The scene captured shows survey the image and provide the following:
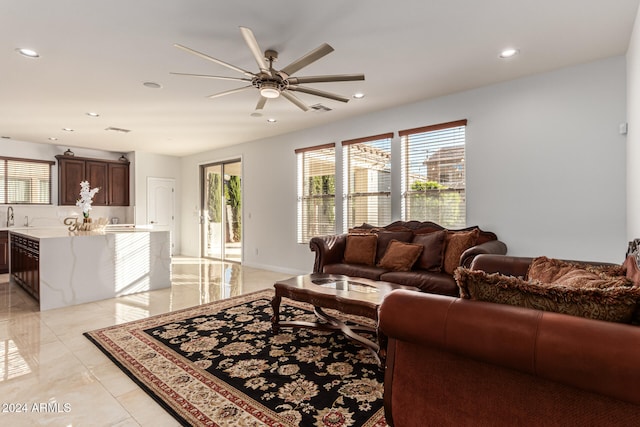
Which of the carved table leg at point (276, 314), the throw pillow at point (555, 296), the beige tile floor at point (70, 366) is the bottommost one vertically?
the beige tile floor at point (70, 366)

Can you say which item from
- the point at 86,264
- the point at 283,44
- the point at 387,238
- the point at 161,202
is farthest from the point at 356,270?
the point at 161,202

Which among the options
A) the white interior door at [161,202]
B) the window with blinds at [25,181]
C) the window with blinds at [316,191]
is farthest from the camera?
the white interior door at [161,202]

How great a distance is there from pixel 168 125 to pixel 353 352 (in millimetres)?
4996

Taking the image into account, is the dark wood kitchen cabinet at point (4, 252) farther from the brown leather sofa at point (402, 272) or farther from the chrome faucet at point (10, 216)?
the brown leather sofa at point (402, 272)

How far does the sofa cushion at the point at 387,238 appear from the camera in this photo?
425 cm

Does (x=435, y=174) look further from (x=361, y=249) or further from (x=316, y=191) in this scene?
(x=316, y=191)

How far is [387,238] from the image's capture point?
4.34 m

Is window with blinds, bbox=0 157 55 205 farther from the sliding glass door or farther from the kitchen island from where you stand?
the sliding glass door

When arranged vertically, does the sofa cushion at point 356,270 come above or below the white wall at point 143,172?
below

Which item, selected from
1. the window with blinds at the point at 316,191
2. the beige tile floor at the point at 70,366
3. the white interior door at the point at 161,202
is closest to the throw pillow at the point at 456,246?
the window with blinds at the point at 316,191

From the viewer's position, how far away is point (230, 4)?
237 cm

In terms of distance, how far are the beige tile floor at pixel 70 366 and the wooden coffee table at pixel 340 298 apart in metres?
1.26

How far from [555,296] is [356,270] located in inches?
111

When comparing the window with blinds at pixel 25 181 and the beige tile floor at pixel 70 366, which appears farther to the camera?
the window with blinds at pixel 25 181
